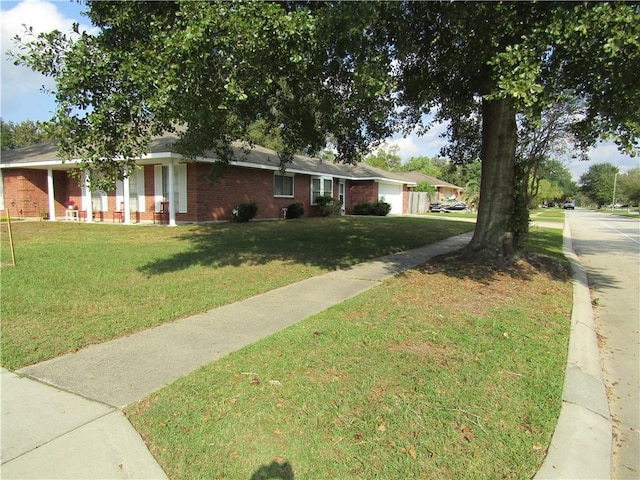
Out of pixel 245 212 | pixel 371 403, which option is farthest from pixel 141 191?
pixel 371 403

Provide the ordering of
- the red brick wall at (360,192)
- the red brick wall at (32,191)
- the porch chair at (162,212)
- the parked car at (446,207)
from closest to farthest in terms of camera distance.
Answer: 1. the porch chair at (162,212)
2. the red brick wall at (32,191)
3. the red brick wall at (360,192)
4. the parked car at (446,207)

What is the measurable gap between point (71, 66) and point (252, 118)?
495 cm

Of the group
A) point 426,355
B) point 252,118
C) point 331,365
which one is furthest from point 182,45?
point 252,118

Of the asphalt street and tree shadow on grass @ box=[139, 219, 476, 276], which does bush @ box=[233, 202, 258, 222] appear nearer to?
tree shadow on grass @ box=[139, 219, 476, 276]

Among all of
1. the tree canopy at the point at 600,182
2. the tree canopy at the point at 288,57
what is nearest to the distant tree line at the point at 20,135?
the tree canopy at the point at 288,57

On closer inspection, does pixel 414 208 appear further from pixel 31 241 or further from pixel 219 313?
pixel 219 313

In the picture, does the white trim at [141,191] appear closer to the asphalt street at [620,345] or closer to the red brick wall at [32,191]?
the red brick wall at [32,191]

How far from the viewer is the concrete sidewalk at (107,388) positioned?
2.70 metres

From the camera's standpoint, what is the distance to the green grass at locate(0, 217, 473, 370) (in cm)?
506

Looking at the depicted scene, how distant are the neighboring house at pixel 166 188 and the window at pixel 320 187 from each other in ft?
0.21

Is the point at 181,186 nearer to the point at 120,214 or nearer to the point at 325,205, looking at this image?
the point at 120,214

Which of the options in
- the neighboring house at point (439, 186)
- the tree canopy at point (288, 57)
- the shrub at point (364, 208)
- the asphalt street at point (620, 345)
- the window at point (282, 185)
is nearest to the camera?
the asphalt street at point (620, 345)

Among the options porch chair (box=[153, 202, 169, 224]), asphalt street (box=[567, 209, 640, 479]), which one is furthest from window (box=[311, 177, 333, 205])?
asphalt street (box=[567, 209, 640, 479])

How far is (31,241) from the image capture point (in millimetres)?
12211
